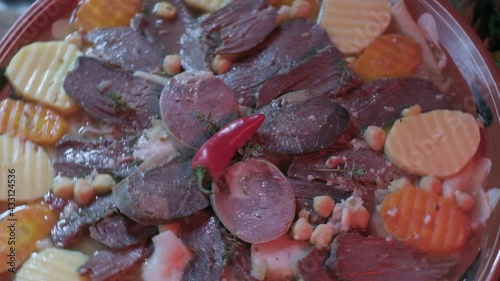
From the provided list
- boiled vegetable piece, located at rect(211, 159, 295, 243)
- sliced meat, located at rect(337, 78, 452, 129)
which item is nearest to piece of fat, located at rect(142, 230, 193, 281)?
boiled vegetable piece, located at rect(211, 159, 295, 243)

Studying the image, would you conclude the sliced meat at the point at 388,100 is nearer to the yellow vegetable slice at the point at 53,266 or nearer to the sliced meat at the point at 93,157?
the sliced meat at the point at 93,157

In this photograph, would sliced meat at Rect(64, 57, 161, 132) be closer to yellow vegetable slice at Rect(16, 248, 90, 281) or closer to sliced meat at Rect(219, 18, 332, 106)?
sliced meat at Rect(219, 18, 332, 106)

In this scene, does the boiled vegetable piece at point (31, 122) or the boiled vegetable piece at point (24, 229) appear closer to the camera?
the boiled vegetable piece at point (24, 229)

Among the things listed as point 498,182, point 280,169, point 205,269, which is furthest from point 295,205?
point 498,182

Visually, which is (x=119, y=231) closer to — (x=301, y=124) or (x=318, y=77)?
(x=301, y=124)

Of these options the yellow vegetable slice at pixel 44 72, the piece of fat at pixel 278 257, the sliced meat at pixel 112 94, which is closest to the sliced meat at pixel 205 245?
the piece of fat at pixel 278 257

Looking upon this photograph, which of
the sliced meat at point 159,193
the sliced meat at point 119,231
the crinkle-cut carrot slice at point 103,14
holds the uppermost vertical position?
the crinkle-cut carrot slice at point 103,14
